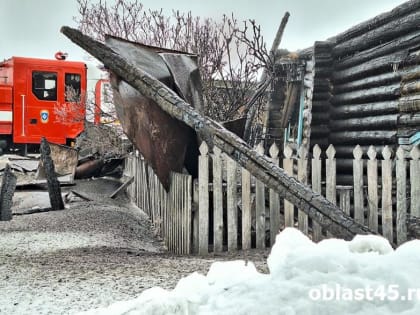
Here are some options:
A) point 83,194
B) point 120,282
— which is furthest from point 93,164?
point 120,282

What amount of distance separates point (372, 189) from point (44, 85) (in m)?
12.9

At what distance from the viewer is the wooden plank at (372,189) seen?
5367 millimetres

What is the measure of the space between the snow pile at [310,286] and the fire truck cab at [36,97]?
13.6 meters

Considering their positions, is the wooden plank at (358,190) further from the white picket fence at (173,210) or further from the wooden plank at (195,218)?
the white picket fence at (173,210)

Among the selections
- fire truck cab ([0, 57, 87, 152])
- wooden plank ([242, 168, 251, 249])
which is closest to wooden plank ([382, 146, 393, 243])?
wooden plank ([242, 168, 251, 249])

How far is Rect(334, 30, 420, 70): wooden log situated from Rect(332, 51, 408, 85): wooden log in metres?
0.07

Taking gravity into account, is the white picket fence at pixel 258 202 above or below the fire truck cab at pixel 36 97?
below

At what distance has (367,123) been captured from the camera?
25.3 feet

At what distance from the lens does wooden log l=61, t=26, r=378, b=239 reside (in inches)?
146

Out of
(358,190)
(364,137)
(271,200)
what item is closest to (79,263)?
(271,200)

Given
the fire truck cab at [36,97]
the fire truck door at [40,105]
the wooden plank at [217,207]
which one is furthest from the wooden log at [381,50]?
the fire truck door at [40,105]

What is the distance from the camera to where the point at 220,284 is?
2414 millimetres

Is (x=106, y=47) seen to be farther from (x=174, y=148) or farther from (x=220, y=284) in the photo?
(x=220, y=284)

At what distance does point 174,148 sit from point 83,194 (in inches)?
216
